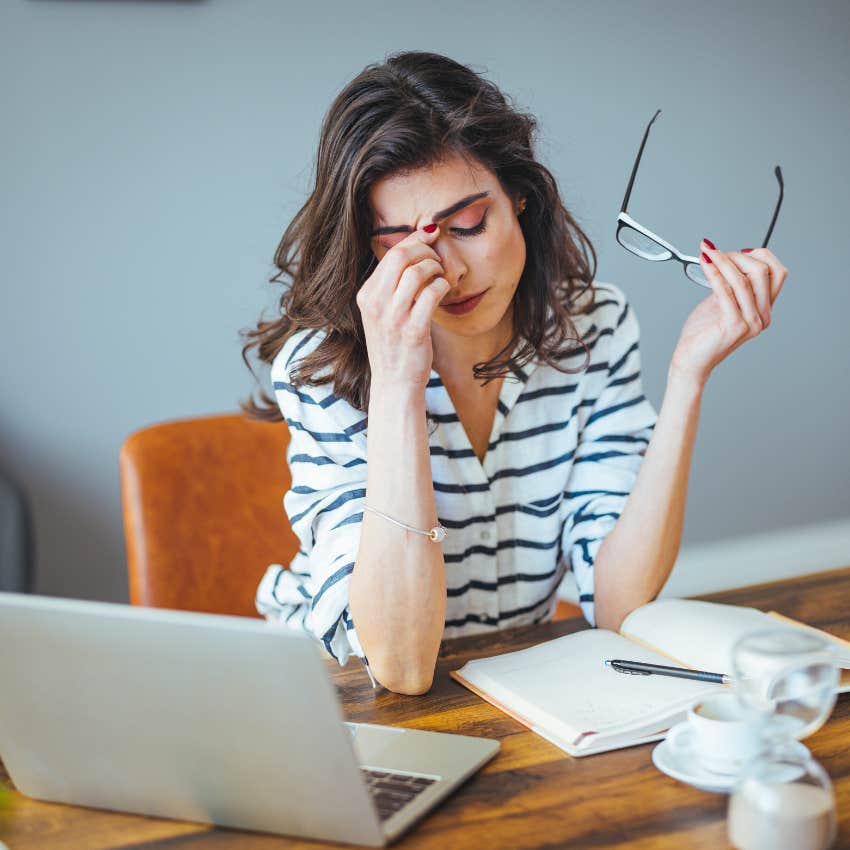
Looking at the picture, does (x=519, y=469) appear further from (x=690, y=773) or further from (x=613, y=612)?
(x=690, y=773)

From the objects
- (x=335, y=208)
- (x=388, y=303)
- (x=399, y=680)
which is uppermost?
(x=335, y=208)

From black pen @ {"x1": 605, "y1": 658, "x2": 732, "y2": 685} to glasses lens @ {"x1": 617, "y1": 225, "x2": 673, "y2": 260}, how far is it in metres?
0.54

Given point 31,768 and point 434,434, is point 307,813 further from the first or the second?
point 434,434

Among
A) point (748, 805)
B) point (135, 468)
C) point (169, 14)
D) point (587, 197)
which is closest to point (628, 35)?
point (587, 197)

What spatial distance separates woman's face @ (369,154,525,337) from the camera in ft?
4.18

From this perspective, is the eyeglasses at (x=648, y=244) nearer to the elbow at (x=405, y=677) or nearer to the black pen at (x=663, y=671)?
the black pen at (x=663, y=671)

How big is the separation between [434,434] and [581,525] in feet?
0.80

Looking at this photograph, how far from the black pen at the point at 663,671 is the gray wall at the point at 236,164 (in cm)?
119

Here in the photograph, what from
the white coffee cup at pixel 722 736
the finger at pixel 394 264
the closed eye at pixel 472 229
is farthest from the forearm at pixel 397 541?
the white coffee cup at pixel 722 736

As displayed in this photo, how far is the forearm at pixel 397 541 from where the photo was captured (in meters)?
1.16

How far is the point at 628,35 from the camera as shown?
2812 mm

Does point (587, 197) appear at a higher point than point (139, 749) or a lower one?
higher

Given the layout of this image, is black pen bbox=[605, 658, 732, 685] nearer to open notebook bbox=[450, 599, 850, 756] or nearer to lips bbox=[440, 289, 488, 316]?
open notebook bbox=[450, 599, 850, 756]

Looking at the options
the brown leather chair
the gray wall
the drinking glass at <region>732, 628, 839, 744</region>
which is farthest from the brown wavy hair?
the drinking glass at <region>732, 628, 839, 744</region>
